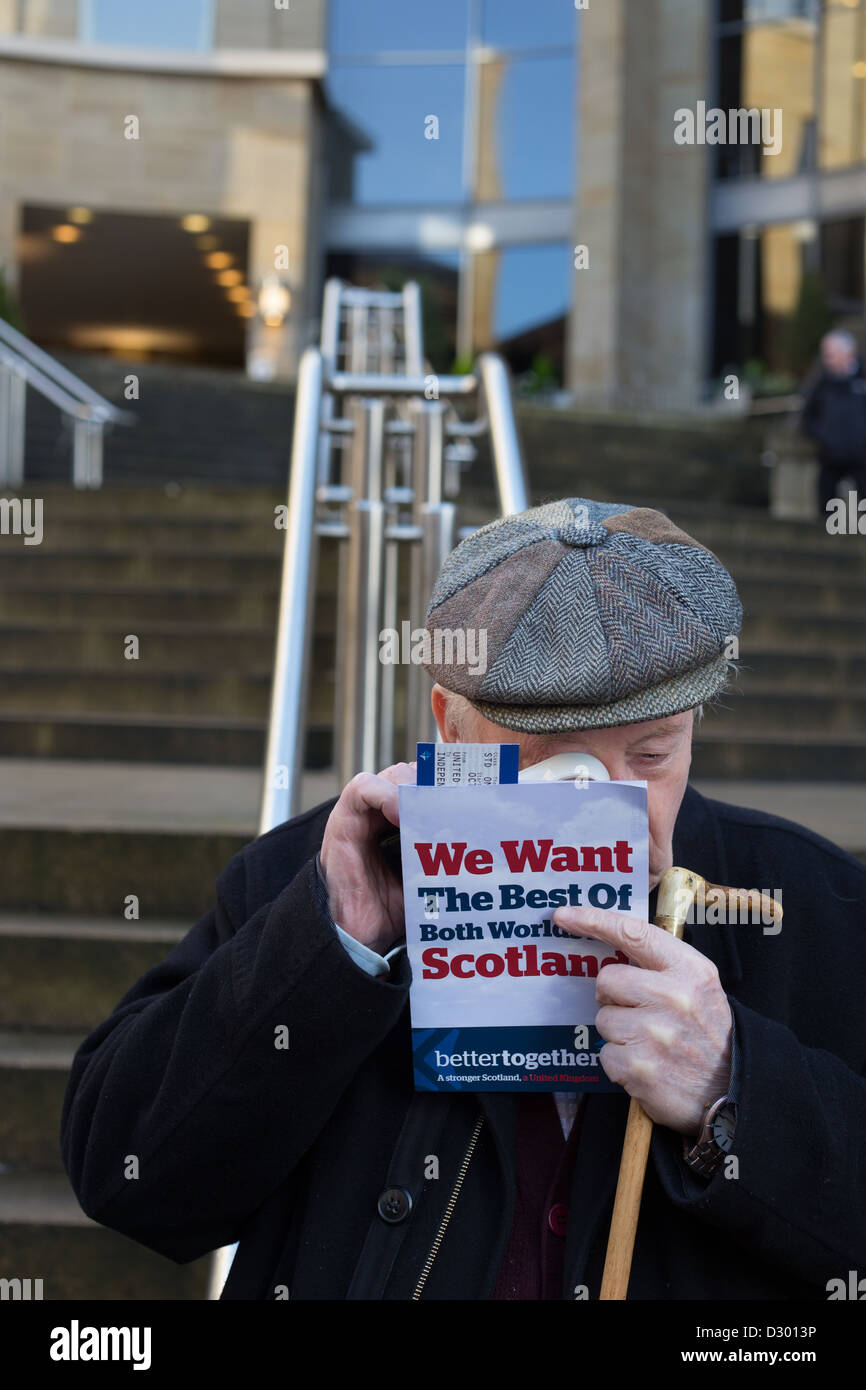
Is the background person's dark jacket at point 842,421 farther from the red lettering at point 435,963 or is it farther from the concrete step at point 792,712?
the red lettering at point 435,963

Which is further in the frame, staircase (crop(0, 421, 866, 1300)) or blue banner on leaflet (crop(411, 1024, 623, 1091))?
staircase (crop(0, 421, 866, 1300))

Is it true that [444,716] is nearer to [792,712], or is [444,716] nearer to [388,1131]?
[388,1131]

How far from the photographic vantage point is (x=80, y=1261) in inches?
105

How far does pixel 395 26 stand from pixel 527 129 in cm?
192

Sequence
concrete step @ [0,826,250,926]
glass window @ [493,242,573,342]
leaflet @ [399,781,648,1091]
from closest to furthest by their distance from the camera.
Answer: leaflet @ [399,781,648,1091], concrete step @ [0,826,250,926], glass window @ [493,242,573,342]

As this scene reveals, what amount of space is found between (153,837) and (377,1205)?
6.63 ft

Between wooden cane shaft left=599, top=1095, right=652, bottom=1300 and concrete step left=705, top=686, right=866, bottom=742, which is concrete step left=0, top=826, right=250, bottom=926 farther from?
concrete step left=705, top=686, right=866, bottom=742

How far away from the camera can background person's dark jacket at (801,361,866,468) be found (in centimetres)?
830

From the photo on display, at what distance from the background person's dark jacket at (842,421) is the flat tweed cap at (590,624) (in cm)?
728

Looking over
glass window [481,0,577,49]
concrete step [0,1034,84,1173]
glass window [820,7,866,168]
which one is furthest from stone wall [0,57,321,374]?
concrete step [0,1034,84,1173]

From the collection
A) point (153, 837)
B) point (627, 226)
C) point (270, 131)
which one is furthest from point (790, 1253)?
point (270, 131)
